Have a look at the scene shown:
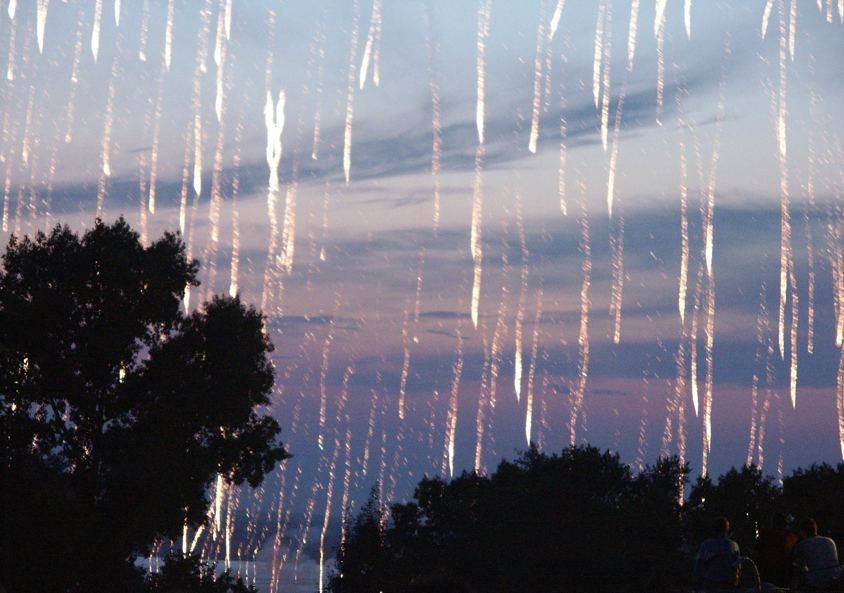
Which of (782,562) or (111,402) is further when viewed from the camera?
(111,402)

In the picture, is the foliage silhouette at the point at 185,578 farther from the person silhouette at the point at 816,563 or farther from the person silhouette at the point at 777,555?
the person silhouette at the point at 816,563

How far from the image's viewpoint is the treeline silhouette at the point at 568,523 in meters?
58.2

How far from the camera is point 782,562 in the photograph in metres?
17.0

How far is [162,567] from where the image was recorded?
113 feet

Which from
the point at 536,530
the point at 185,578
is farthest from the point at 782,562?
the point at 536,530

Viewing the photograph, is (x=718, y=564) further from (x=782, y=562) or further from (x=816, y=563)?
(x=782, y=562)

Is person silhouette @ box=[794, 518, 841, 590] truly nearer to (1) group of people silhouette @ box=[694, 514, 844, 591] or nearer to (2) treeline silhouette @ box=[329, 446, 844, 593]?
(1) group of people silhouette @ box=[694, 514, 844, 591]

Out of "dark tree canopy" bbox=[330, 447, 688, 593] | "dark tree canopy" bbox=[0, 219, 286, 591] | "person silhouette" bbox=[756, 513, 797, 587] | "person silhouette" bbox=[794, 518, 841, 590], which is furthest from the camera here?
"dark tree canopy" bbox=[330, 447, 688, 593]

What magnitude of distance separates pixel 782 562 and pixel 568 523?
45.4 meters

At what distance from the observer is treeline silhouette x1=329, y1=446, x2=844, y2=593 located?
58219 millimetres

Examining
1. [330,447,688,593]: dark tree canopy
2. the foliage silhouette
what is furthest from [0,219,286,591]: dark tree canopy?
[330,447,688,593]: dark tree canopy

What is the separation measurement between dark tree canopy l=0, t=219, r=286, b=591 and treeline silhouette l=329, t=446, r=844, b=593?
59.1 feet

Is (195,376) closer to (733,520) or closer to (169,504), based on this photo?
(169,504)

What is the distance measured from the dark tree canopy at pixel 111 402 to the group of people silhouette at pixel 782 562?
67.5 feet
